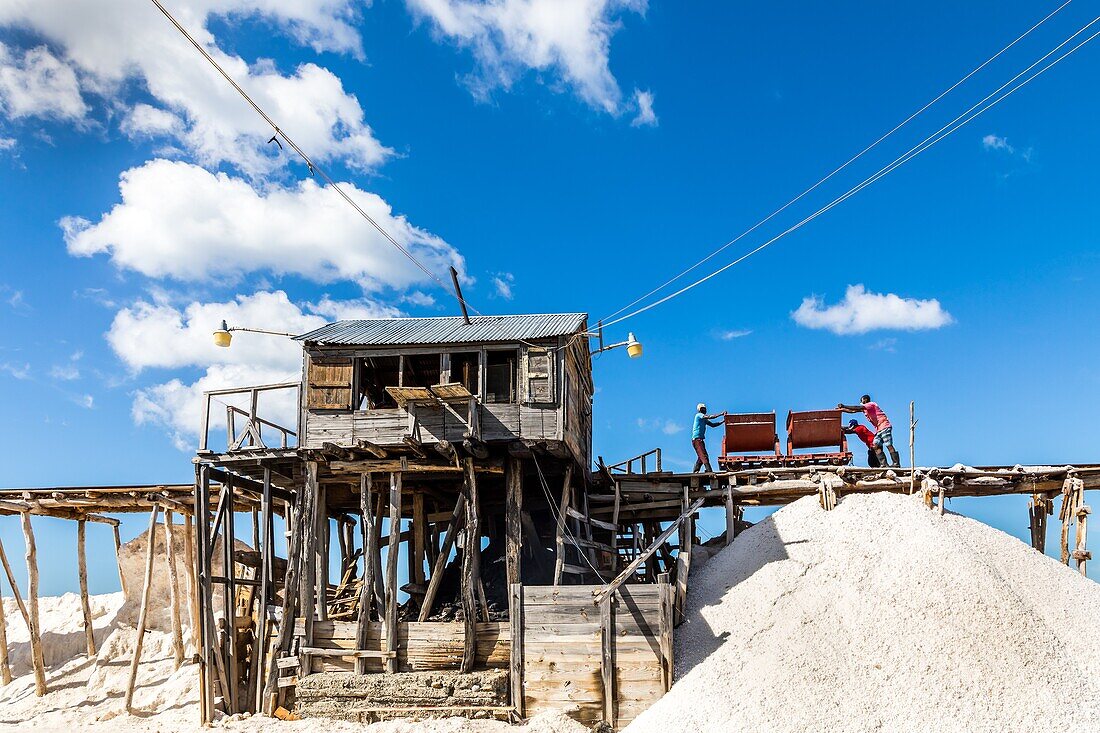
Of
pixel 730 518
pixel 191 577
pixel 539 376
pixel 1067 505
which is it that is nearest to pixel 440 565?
pixel 539 376

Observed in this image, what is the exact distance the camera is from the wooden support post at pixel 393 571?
24.8 metres

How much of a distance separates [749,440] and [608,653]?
37.6 ft

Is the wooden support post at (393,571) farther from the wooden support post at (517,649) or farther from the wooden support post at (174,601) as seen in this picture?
the wooden support post at (174,601)

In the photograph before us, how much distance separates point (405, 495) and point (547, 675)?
10557mm

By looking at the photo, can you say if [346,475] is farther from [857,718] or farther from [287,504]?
[857,718]

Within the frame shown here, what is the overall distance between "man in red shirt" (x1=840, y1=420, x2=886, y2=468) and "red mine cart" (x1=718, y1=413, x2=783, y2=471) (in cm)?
250

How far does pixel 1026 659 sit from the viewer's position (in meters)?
20.7

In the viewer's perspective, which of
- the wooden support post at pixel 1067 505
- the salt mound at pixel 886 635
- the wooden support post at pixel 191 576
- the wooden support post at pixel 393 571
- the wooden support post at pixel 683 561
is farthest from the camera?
the wooden support post at pixel 191 576

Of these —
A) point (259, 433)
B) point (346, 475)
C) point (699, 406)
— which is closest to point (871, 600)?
point (699, 406)

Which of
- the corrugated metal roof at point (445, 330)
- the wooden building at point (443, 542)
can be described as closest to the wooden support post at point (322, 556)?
the wooden building at point (443, 542)

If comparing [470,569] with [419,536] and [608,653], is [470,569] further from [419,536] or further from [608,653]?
[608,653]

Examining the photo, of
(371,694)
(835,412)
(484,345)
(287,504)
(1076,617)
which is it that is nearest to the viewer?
(1076,617)

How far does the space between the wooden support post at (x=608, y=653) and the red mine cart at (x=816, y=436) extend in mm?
10838

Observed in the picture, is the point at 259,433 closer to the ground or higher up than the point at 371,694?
higher up
